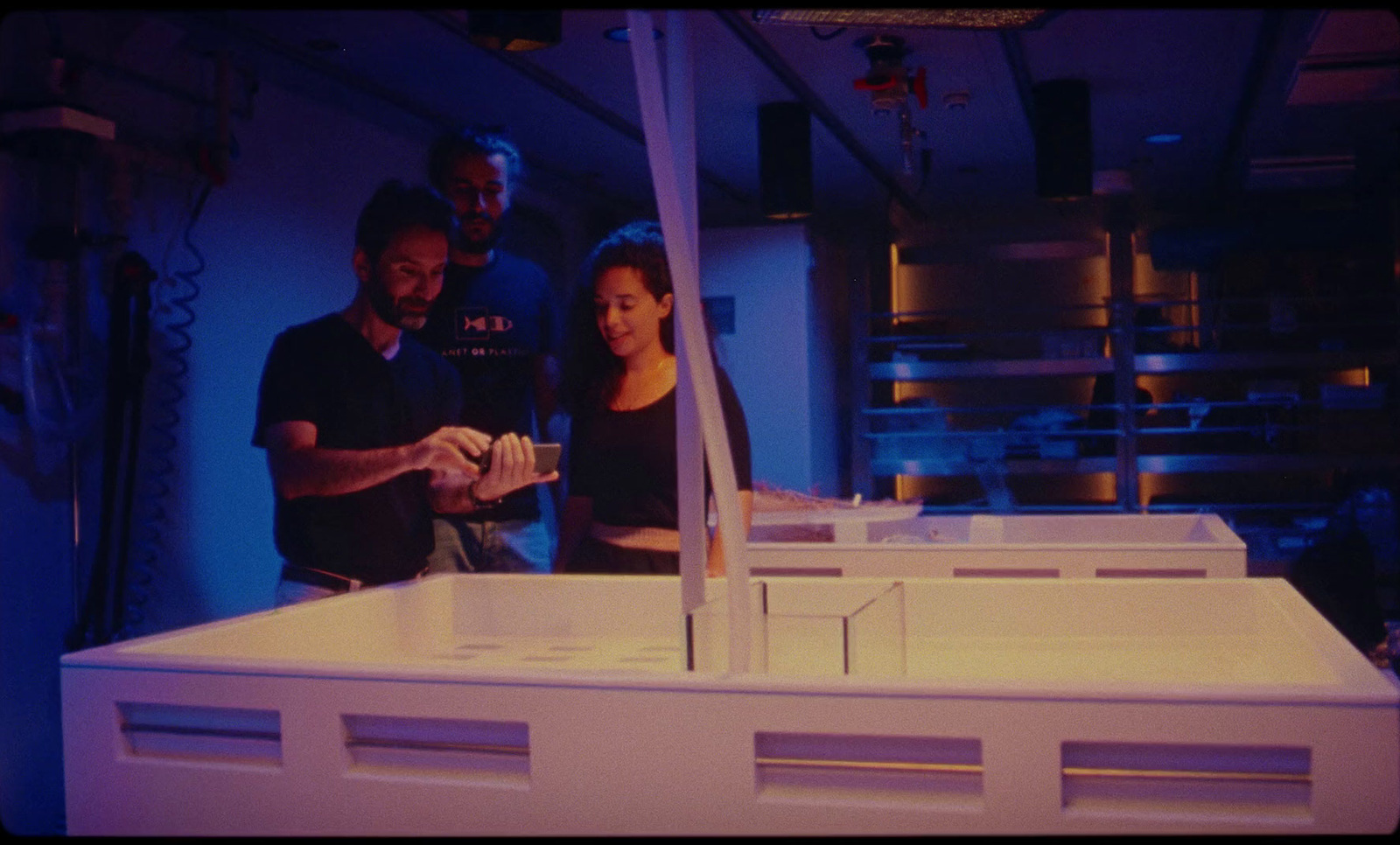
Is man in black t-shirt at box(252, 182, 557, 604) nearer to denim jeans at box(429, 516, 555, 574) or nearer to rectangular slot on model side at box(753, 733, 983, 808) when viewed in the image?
denim jeans at box(429, 516, 555, 574)

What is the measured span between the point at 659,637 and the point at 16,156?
7.61 feet

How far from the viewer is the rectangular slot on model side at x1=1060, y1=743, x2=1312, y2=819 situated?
1.07 meters

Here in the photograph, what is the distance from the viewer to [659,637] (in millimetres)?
1837

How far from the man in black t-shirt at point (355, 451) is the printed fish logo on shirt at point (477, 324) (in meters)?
0.19

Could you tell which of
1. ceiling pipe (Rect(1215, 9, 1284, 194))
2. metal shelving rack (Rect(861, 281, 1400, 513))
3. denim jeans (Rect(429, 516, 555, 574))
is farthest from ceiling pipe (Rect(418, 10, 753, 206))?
metal shelving rack (Rect(861, 281, 1400, 513))

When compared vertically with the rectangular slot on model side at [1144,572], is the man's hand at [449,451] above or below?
above

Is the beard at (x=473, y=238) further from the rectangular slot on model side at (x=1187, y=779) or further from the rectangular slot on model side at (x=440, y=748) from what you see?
the rectangular slot on model side at (x=1187, y=779)

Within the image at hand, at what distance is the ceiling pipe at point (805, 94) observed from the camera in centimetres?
385

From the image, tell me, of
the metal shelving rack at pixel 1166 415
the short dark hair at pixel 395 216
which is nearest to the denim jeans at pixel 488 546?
the short dark hair at pixel 395 216

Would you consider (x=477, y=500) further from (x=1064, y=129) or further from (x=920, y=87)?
(x=1064, y=129)

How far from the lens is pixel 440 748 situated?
48.4 inches

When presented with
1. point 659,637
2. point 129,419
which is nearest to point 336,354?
point 129,419

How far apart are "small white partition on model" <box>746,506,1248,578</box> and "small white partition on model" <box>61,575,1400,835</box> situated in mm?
1114

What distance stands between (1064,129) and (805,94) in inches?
38.2
